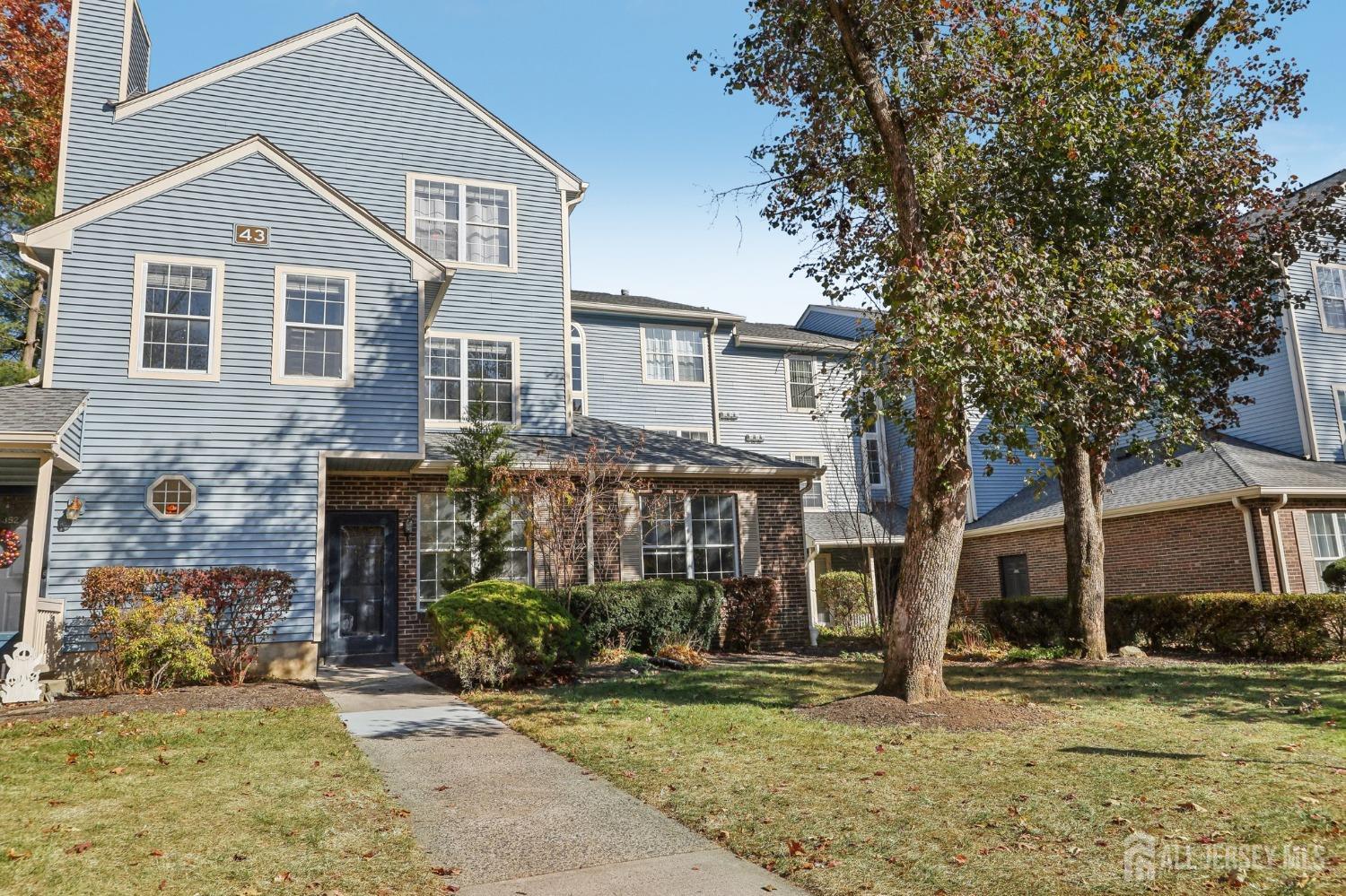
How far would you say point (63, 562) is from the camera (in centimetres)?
1134

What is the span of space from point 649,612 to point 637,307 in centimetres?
1033

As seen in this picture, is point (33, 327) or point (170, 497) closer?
point (170, 497)

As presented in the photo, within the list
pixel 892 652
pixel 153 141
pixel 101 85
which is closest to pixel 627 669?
pixel 892 652

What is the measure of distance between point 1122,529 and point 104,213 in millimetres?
19957

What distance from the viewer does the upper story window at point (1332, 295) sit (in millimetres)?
20766

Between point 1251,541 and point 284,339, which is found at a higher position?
point 284,339

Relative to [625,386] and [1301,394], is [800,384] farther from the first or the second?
[1301,394]

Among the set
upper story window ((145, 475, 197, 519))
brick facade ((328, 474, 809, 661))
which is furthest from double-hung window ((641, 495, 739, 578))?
upper story window ((145, 475, 197, 519))

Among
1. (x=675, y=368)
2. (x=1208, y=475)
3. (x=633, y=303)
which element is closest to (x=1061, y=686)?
(x=1208, y=475)

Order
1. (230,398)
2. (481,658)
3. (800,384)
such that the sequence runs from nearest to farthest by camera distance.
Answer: (481,658)
(230,398)
(800,384)

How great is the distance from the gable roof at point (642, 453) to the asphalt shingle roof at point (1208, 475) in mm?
5143

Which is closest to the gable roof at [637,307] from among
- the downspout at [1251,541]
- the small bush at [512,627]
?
the small bush at [512,627]

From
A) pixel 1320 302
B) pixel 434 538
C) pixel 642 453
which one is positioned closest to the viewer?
pixel 434 538

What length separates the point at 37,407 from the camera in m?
10.8
